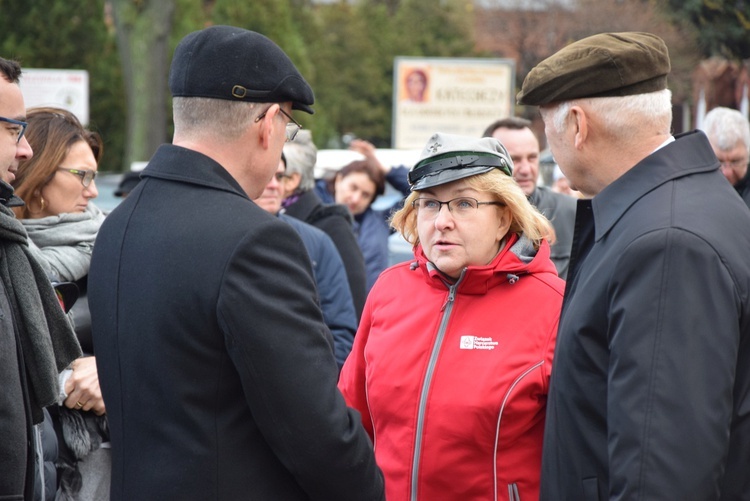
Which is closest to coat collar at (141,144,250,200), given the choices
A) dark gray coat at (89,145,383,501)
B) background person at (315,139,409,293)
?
dark gray coat at (89,145,383,501)

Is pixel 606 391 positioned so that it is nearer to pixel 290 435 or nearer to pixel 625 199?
pixel 625 199

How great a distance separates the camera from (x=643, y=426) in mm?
1932

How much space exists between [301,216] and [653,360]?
3.74 m

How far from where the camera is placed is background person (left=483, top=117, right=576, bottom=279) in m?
5.14

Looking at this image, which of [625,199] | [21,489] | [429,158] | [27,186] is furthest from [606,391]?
[27,186]

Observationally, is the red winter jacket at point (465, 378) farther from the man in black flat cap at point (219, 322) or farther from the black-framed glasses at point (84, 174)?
the black-framed glasses at point (84, 174)

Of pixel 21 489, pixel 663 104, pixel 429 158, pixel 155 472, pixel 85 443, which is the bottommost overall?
pixel 85 443

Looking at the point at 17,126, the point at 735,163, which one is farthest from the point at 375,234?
the point at 17,126

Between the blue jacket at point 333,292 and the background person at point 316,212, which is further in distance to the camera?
the background person at point 316,212

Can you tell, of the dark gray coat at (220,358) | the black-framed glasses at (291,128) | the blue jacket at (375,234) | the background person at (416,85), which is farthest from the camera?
the background person at (416,85)

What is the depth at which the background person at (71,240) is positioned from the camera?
3.27m

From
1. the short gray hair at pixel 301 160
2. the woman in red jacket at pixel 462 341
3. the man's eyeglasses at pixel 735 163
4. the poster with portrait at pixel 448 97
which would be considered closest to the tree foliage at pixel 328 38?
the short gray hair at pixel 301 160

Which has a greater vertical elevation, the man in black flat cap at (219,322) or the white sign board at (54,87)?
the man in black flat cap at (219,322)

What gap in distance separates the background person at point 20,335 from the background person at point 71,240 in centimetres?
31
